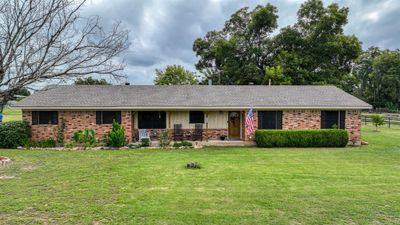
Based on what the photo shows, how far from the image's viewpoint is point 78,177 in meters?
8.95

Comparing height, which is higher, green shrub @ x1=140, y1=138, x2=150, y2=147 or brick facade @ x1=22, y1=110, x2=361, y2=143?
brick facade @ x1=22, y1=110, x2=361, y2=143

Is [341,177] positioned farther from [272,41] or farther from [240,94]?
[272,41]

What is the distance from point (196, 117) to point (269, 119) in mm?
4153

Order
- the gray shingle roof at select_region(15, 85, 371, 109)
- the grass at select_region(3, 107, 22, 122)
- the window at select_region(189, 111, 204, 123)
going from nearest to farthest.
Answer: the gray shingle roof at select_region(15, 85, 371, 109) < the window at select_region(189, 111, 204, 123) < the grass at select_region(3, 107, 22, 122)

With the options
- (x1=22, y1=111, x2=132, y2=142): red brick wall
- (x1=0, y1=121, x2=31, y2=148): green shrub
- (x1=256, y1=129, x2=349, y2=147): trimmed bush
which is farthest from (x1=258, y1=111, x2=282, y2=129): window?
(x1=0, y1=121, x2=31, y2=148): green shrub

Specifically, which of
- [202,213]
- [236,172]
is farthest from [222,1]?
[202,213]

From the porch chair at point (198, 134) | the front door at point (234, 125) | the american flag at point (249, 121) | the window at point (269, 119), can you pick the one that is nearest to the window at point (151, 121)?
the porch chair at point (198, 134)

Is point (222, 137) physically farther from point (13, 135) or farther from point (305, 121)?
point (13, 135)

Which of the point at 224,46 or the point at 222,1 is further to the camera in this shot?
the point at 224,46

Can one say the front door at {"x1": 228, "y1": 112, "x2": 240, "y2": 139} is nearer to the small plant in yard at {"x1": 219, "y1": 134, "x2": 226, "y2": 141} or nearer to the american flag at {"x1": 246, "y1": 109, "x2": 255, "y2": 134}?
the small plant in yard at {"x1": 219, "y1": 134, "x2": 226, "y2": 141}

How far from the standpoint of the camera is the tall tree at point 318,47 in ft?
105

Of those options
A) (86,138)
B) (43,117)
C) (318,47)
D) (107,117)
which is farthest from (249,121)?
(318,47)

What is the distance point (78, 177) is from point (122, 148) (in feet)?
21.3

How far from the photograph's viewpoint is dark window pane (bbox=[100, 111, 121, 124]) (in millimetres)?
16922
